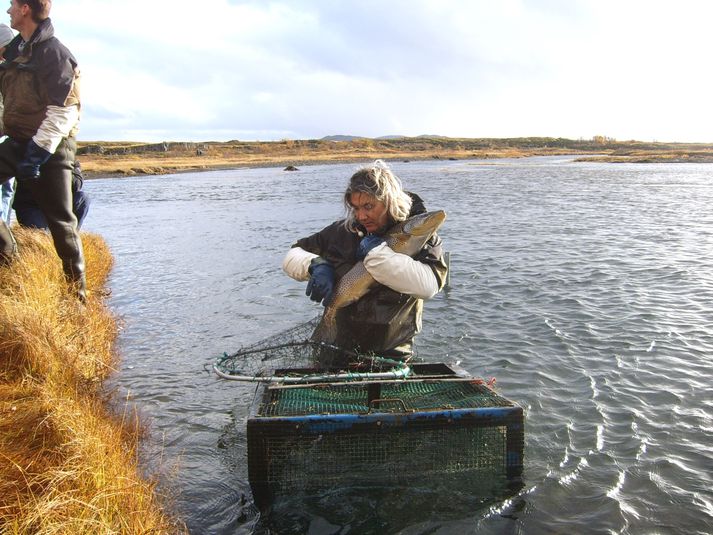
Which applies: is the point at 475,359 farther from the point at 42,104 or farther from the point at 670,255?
the point at 670,255

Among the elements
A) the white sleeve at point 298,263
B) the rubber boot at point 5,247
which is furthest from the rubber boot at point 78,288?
the white sleeve at point 298,263

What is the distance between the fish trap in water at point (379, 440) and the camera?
12.6 feet

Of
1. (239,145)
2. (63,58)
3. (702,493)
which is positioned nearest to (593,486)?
(702,493)

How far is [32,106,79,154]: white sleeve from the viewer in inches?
236

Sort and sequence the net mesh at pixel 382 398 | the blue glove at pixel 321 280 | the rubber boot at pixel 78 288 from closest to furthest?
the net mesh at pixel 382 398
the blue glove at pixel 321 280
the rubber boot at pixel 78 288

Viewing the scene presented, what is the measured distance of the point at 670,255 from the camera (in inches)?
542

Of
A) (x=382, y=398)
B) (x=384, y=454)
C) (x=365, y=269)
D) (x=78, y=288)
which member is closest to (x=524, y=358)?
(x=382, y=398)

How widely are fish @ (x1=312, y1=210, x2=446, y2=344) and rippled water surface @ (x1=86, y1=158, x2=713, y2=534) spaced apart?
1447 mm

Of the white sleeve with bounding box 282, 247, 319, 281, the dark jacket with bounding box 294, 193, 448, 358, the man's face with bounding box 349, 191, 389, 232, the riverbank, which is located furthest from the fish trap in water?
the riverbank

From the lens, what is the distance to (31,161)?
19.6ft

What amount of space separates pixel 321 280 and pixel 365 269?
403mm

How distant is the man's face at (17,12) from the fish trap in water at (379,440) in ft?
15.4

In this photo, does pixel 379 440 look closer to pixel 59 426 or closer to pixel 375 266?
pixel 375 266

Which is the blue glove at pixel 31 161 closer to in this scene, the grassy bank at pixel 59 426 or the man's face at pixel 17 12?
the grassy bank at pixel 59 426
